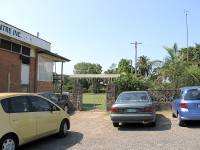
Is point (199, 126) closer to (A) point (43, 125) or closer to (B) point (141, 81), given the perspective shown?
(A) point (43, 125)

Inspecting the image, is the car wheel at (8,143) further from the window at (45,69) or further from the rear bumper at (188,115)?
the window at (45,69)

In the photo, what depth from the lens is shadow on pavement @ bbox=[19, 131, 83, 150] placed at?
34.2 feet

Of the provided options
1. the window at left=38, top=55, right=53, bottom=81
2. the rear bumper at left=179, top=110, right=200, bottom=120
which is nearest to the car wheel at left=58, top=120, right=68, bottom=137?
the rear bumper at left=179, top=110, right=200, bottom=120

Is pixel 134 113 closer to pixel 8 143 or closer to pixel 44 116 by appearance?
pixel 44 116

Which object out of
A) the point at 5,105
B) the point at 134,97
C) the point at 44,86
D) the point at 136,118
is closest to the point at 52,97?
the point at 134,97

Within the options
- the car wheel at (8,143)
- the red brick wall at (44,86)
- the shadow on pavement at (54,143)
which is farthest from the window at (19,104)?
the red brick wall at (44,86)

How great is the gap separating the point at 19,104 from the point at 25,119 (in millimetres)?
444

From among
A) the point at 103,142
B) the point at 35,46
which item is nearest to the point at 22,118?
the point at 103,142

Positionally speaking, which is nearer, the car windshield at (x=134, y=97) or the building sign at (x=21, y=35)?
the car windshield at (x=134, y=97)

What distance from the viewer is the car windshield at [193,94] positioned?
13984 millimetres

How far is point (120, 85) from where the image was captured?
77.9 ft

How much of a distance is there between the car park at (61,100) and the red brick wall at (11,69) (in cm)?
457

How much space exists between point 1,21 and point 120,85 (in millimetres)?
8624

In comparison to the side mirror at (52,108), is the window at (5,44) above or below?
above
